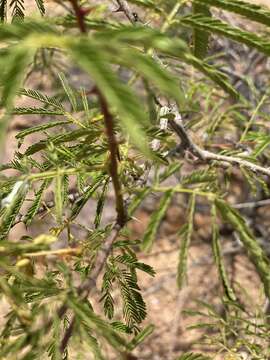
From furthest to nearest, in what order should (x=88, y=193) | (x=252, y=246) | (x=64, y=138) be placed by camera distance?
(x=88, y=193) → (x=64, y=138) → (x=252, y=246)

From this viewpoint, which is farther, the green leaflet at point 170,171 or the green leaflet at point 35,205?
the green leaflet at point 35,205

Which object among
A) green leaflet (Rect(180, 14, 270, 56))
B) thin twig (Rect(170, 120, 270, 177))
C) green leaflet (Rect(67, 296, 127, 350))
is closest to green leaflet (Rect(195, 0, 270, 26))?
green leaflet (Rect(180, 14, 270, 56))

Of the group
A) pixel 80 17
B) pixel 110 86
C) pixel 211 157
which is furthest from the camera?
pixel 211 157

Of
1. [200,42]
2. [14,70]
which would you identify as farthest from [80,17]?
[200,42]

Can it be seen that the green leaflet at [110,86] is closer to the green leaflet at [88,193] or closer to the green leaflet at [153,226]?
the green leaflet at [153,226]

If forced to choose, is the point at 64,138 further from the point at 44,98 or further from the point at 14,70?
the point at 14,70

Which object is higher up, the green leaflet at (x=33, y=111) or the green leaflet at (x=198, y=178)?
the green leaflet at (x=198, y=178)

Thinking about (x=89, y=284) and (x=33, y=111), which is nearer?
(x=89, y=284)

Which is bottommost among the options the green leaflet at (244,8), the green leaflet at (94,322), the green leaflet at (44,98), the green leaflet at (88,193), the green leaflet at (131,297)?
the green leaflet at (131,297)

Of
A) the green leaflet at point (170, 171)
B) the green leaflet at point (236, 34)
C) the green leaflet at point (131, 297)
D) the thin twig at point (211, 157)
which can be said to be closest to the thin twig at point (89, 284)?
the green leaflet at point (170, 171)
